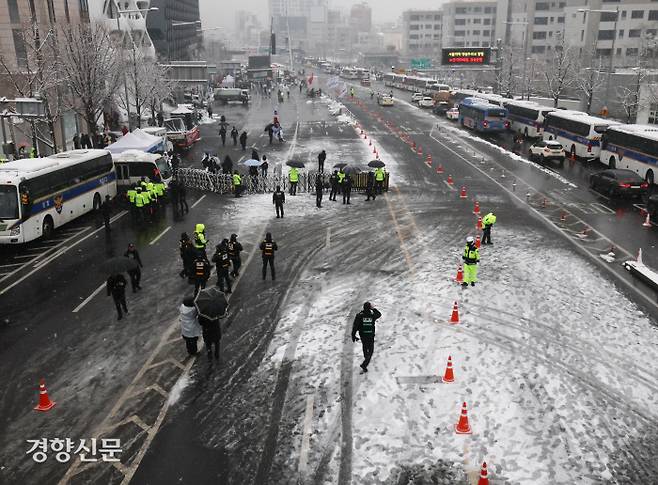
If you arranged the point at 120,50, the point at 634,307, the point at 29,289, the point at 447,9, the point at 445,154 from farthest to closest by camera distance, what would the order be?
the point at 447,9 → the point at 120,50 → the point at 445,154 → the point at 29,289 → the point at 634,307

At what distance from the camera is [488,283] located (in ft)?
60.5

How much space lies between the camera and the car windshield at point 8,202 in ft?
69.7

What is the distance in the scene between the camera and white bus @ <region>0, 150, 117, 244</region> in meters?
21.3

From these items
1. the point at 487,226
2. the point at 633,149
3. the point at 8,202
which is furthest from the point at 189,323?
the point at 633,149

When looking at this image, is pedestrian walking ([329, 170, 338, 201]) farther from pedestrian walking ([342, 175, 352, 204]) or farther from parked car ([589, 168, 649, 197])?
parked car ([589, 168, 649, 197])

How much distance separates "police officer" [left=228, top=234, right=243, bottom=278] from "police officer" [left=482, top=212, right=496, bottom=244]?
9416 mm

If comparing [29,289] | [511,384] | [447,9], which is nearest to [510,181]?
[511,384]

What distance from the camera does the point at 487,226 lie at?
72.6 feet

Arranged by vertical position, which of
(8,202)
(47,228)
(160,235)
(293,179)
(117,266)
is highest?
(8,202)

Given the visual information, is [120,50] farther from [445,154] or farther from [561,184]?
[561,184]

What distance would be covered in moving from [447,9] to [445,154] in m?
157

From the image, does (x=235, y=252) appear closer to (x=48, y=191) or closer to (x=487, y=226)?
(x=487, y=226)

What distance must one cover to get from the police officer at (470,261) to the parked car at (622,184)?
15889 mm

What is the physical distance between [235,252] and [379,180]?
13.9 m
